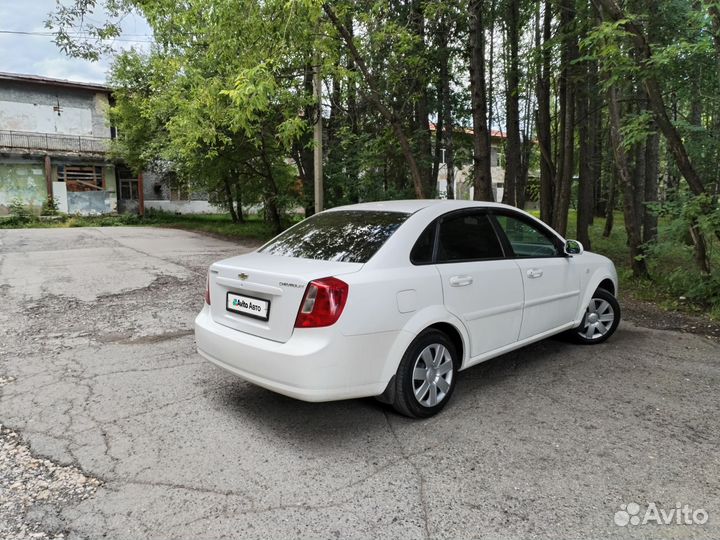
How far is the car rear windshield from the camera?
349 centimetres

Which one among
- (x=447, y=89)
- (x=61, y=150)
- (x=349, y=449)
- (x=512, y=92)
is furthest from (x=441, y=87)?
(x=61, y=150)

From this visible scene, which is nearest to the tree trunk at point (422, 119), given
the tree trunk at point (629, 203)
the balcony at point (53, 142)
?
the tree trunk at point (629, 203)

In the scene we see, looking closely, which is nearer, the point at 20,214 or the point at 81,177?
the point at 20,214

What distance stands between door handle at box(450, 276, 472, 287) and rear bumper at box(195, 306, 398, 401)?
0.69 m

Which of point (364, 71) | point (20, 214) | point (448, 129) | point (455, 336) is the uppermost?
point (364, 71)

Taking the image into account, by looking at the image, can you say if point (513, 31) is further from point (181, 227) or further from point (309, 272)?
point (181, 227)

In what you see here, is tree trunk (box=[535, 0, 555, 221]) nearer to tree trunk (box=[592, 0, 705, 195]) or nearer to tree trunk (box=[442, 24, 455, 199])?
tree trunk (box=[442, 24, 455, 199])

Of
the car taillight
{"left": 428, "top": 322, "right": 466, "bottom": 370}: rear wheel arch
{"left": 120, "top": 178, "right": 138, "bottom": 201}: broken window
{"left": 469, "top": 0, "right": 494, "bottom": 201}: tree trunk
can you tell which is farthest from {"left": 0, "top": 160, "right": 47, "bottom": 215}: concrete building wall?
{"left": 428, "top": 322, "right": 466, "bottom": 370}: rear wheel arch

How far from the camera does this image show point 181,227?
24.0m

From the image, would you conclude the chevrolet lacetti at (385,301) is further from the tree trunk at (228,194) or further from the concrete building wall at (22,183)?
the concrete building wall at (22,183)

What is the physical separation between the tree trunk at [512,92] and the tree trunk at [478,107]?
305cm

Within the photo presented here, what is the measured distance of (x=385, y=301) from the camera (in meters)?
3.15

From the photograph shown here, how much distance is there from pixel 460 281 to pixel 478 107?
6021 millimetres

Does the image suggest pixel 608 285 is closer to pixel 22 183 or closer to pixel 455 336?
pixel 455 336
